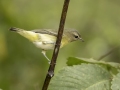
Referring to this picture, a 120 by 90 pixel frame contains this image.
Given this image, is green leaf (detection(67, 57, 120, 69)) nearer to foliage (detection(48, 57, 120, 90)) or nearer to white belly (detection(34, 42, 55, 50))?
foliage (detection(48, 57, 120, 90))

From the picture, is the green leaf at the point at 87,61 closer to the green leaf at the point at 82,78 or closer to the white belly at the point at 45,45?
the green leaf at the point at 82,78

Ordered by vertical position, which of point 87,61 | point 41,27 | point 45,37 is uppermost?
point 87,61

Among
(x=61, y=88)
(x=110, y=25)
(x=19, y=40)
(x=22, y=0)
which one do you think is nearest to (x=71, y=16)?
(x=110, y=25)

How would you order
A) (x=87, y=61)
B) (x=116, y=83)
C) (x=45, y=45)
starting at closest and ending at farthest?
(x=116, y=83)
(x=87, y=61)
(x=45, y=45)

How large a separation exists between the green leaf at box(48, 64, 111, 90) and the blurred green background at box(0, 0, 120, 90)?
0.94 metres

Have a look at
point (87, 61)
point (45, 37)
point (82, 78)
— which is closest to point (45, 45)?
point (45, 37)

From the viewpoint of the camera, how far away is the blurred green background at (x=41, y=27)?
135 inches

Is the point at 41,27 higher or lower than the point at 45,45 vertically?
lower

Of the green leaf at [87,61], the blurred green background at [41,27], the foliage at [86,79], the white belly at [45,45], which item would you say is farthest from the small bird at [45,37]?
the foliage at [86,79]

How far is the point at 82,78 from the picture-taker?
1.54m

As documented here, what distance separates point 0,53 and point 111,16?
98.5 inches

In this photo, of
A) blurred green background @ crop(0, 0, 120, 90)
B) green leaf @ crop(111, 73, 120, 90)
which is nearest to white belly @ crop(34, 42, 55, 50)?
blurred green background @ crop(0, 0, 120, 90)

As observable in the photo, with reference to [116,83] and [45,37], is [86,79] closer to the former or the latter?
[116,83]

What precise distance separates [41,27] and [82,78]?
2.78 meters
